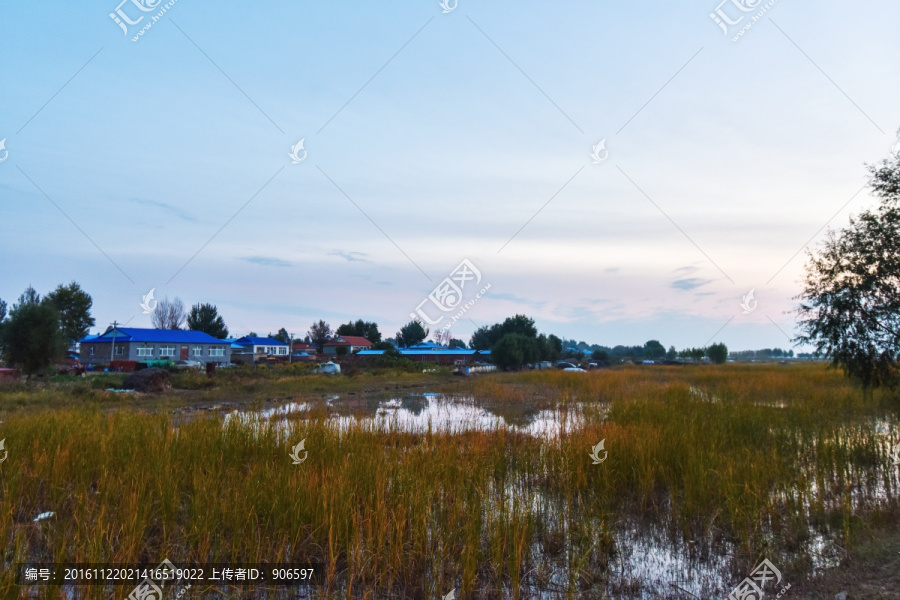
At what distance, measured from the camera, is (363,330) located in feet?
294

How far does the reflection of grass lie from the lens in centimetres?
424

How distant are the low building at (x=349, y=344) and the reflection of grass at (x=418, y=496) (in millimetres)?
66349

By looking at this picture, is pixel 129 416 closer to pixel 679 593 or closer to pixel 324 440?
pixel 324 440

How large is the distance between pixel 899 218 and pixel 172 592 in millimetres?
17185

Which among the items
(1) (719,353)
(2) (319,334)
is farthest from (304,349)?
(1) (719,353)

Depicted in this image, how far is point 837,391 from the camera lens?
Result: 17.7 m

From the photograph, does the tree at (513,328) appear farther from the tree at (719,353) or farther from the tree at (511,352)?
the tree at (719,353)

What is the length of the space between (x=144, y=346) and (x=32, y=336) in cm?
2526

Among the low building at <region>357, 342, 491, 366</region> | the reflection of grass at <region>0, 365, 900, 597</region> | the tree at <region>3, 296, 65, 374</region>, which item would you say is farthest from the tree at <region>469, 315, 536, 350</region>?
the reflection of grass at <region>0, 365, 900, 597</region>

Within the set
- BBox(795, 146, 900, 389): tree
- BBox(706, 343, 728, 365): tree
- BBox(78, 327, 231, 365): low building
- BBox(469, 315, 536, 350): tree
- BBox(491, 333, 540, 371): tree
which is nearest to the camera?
BBox(795, 146, 900, 389): tree

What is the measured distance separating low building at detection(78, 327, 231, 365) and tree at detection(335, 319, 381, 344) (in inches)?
1328

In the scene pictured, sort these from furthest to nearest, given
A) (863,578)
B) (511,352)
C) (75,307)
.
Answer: (75,307) < (511,352) < (863,578)

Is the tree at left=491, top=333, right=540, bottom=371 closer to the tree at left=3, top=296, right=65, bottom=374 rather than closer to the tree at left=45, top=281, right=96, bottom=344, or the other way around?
the tree at left=3, top=296, right=65, bottom=374

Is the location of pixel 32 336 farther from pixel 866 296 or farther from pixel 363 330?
pixel 363 330
